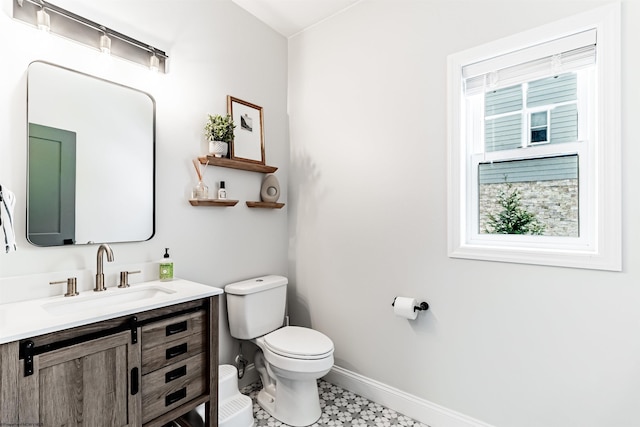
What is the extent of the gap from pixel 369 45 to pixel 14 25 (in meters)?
1.83

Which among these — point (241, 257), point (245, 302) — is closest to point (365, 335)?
point (245, 302)

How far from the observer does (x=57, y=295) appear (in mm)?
1454

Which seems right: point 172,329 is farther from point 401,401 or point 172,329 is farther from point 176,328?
point 401,401

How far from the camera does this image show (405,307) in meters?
1.88

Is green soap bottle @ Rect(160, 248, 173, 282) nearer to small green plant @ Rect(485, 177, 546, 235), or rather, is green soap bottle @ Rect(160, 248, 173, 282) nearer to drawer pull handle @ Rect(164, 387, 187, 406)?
drawer pull handle @ Rect(164, 387, 187, 406)

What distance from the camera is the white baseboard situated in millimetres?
1797

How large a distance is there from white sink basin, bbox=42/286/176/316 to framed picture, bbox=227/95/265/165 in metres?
0.97

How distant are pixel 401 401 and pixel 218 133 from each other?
78.5 inches

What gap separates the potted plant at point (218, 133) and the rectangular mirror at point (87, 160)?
0.32 meters

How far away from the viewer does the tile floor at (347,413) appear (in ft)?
6.16

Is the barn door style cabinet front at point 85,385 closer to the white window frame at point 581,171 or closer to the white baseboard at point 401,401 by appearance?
the white baseboard at point 401,401

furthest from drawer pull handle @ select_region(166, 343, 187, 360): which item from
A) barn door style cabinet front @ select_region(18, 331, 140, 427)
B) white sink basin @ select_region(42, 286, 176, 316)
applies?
white sink basin @ select_region(42, 286, 176, 316)

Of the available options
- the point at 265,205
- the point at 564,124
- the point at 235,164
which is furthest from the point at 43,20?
the point at 564,124

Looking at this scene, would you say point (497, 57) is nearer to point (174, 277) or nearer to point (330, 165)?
point (330, 165)
